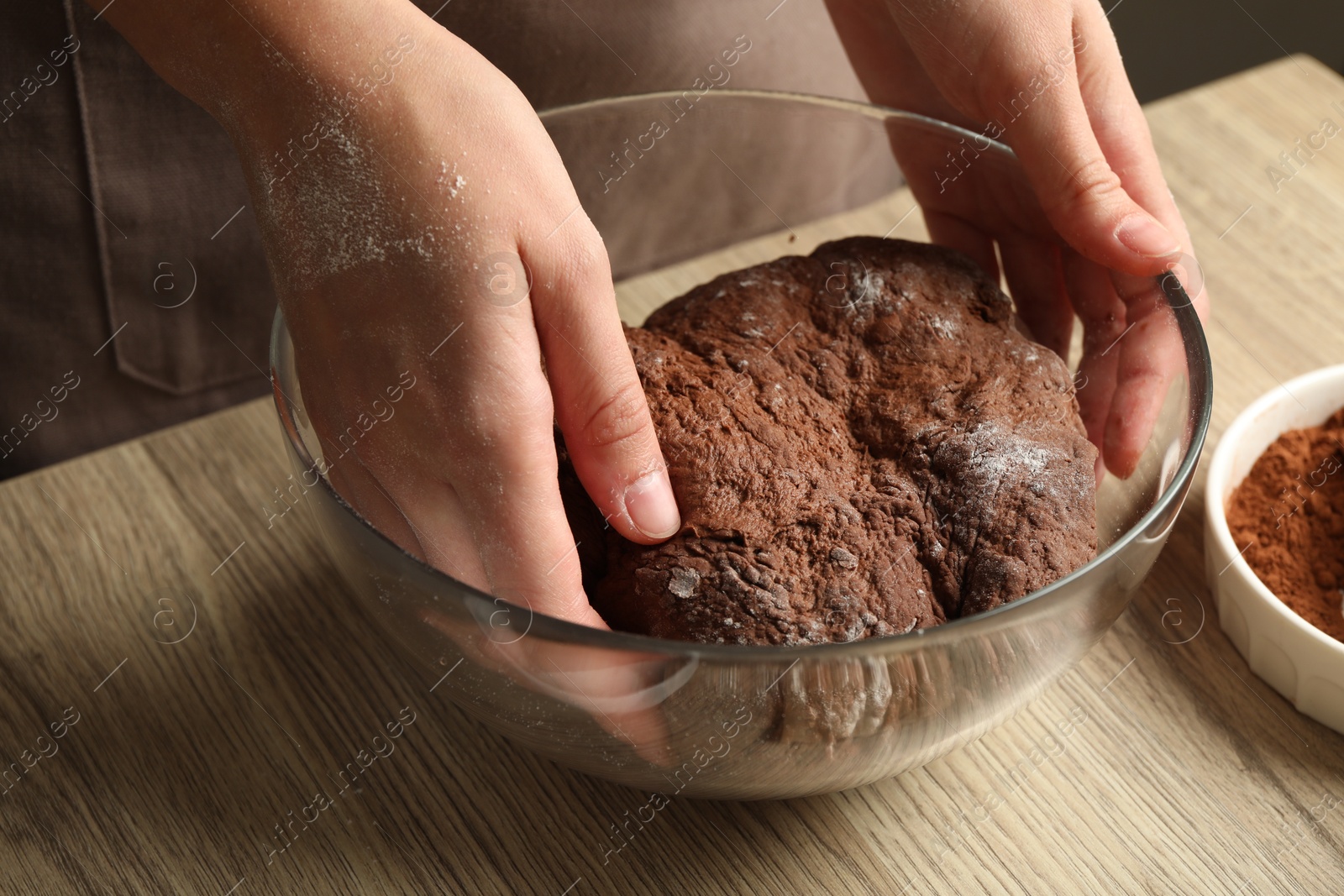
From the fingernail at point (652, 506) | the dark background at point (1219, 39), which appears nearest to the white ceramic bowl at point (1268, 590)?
the fingernail at point (652, 506)

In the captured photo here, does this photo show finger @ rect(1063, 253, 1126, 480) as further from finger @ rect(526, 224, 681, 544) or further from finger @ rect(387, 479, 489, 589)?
finger @ rect(387, 479, 489, 589)

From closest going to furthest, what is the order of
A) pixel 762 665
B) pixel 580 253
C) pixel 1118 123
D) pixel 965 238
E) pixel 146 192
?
pixel 762 665
pixel 580 253
pixel 1118 123
pixel 965 238
pixel 146 192

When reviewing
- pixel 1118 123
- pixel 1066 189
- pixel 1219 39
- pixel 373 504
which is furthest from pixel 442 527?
pixel 1219 39

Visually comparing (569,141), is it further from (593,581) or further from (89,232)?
(89,232)

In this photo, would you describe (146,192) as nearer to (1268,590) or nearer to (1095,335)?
(1095,335)

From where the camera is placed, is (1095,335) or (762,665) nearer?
(762,665)

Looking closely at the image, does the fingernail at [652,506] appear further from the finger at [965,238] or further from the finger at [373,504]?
the finger at [965,238]
